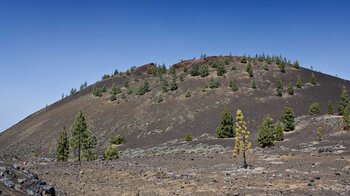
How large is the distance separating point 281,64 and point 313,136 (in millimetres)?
64458

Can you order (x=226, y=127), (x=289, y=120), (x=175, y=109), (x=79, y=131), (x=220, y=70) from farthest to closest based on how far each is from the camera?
(x=220, y=70), (x=175, y=109), (x=226, y=127), (x=289, y=120), (x=79, y=131)

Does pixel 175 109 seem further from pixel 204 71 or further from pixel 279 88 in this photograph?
pixel 279 88

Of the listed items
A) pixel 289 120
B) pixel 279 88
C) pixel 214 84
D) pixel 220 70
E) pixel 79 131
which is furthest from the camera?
pixel 220 70

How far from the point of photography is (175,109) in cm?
9244

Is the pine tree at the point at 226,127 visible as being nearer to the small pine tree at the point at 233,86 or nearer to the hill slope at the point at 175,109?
the hill slope at the point at 175,109

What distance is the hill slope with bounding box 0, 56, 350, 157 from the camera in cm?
8073

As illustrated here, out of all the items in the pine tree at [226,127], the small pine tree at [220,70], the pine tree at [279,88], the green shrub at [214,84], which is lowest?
the pine tree at [226,127]

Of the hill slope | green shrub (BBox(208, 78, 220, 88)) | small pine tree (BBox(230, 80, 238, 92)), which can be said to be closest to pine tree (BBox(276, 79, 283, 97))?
the hill slope

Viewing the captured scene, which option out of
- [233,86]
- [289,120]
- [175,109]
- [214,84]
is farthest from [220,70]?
[289,120]

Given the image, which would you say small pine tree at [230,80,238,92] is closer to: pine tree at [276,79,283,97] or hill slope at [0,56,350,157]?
hill slope at [0,56,350,157]

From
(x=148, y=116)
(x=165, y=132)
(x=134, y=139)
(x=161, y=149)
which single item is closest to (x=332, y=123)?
(x=161, y=149)

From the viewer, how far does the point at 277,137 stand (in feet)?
181

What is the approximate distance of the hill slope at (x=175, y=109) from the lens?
→ 265 ft

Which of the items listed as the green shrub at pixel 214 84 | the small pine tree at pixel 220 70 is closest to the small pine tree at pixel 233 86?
the green shrub at pixel 214 84
